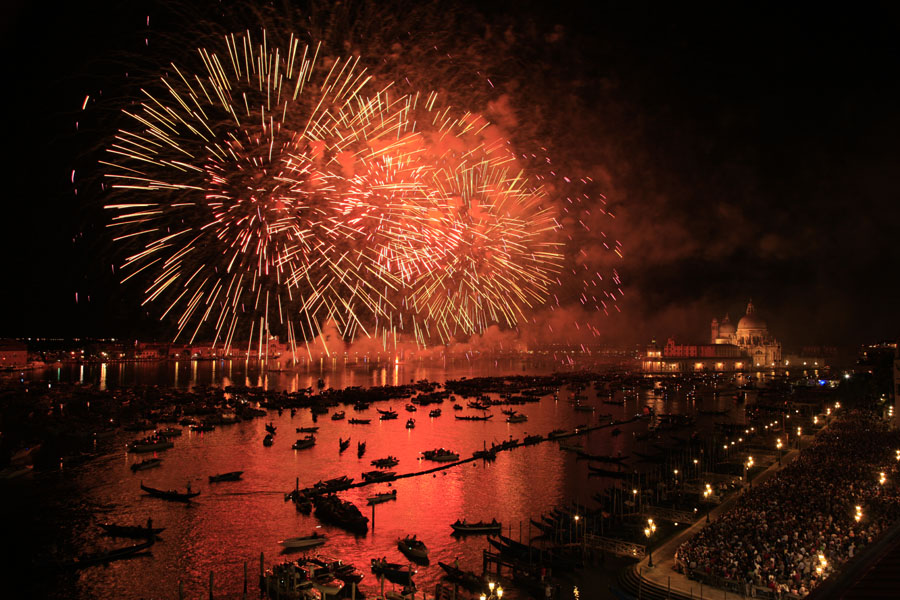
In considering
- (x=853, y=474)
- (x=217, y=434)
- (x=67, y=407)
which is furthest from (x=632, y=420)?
→ (x=67, y=407)

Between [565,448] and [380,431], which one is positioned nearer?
[565,448]

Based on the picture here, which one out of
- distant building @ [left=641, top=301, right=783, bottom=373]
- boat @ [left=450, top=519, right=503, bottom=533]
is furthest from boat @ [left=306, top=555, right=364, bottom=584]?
distant building @ [left=641, top=301, right=783, bottom=373]

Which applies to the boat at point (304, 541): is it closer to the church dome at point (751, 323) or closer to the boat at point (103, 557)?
the boat at point (103, 557)

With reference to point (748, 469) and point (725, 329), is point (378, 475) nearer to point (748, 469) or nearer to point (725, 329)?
point (748, 469)

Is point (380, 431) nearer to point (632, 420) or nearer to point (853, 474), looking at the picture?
point (632, 420)

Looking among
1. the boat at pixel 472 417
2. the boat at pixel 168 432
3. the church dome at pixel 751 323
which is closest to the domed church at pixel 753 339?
the church dome at pixel 751 323
